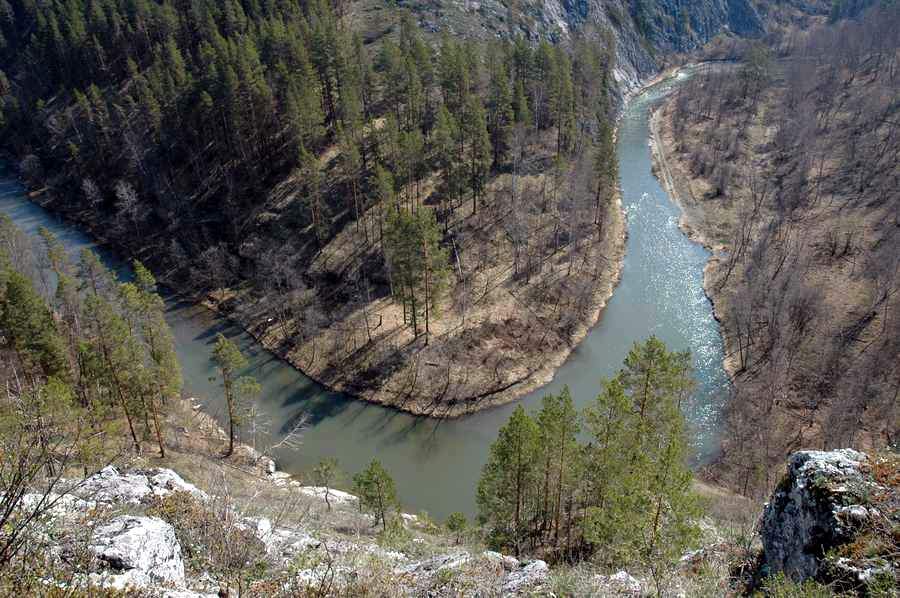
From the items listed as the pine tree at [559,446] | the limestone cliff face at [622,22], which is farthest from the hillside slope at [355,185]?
the pine tree at [559,446]

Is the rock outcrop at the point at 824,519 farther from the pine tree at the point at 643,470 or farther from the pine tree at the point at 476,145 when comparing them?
the pine tree at the point at 476,145

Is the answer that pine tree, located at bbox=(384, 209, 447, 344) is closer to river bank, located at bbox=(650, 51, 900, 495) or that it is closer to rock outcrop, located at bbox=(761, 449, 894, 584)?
river bank, located at bbox=(650, 51, 900, 495)

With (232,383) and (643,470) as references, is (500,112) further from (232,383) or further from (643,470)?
(643,470)

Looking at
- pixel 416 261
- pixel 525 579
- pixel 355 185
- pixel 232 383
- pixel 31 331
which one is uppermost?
pixel 355 185

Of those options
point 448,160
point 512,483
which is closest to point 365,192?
point 448,160

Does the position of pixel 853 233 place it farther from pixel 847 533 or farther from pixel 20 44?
pixel 20 44

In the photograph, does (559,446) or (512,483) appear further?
(512,483)
